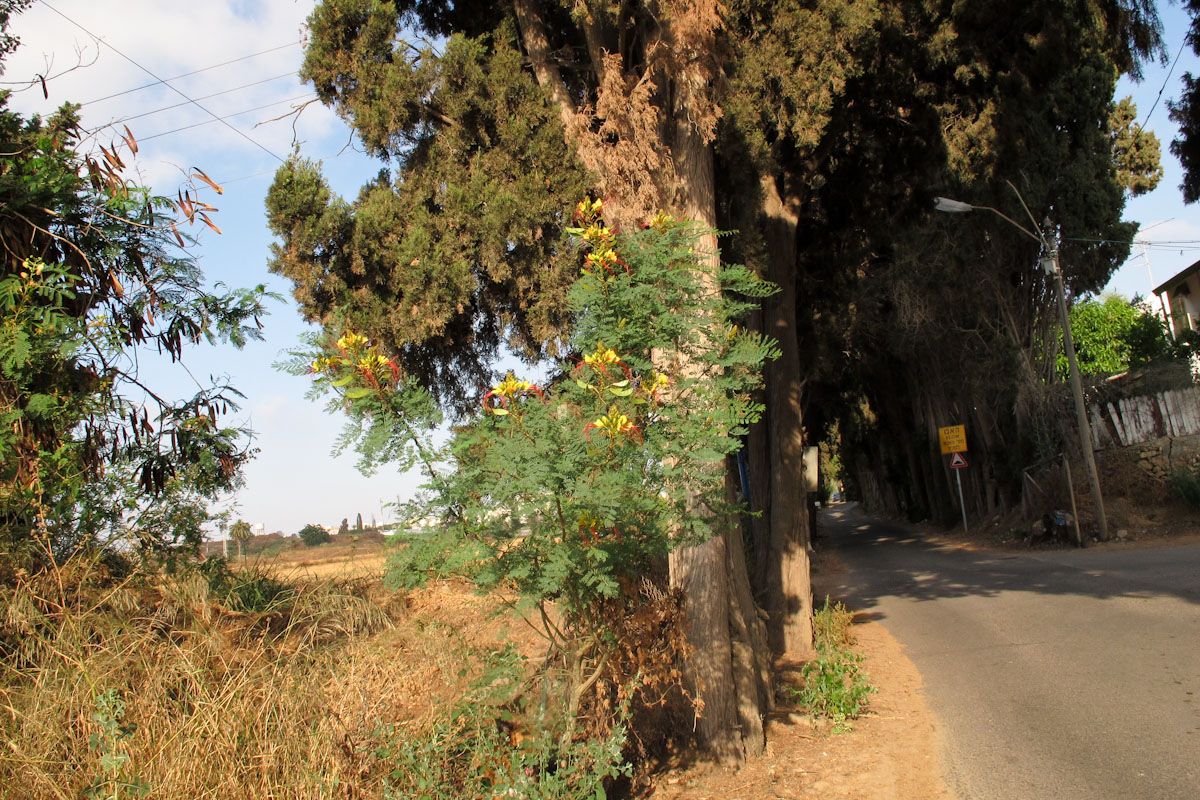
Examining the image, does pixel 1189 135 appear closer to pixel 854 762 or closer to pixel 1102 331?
pixel 854 762

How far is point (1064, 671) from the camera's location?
8.18 metres

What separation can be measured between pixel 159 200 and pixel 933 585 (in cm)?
1427

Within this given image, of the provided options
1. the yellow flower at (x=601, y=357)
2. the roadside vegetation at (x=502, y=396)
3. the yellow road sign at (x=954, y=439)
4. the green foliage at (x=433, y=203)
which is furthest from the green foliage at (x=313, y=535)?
the yellow road sign at (x=954, y=439)

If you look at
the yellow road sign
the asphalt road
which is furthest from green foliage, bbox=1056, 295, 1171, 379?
the asphalt road

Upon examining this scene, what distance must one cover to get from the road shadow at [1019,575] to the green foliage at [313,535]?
26.9 feet

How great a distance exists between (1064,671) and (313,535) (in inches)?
317

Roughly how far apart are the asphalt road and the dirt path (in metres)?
0.20

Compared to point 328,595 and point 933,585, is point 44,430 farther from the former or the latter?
point 933,585

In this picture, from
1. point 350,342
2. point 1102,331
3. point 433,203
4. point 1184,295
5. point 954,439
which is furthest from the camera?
point 1102,331

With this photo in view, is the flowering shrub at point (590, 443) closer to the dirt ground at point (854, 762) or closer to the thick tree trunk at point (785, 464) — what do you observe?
the dirt ground at point (854, 762)

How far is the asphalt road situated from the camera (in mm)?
5637

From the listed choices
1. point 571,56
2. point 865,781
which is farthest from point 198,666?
point 571,56

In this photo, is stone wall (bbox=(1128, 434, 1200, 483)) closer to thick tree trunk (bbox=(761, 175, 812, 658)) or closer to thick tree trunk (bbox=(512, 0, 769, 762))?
thick tree trunk (bbox=(761, 175, 812, 658))

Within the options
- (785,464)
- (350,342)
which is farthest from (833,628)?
(350,342)
